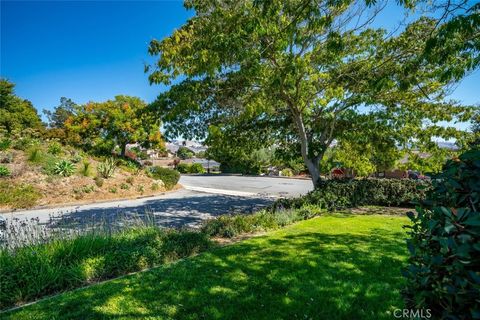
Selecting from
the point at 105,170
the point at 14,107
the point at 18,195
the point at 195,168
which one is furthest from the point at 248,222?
the point at 14,107

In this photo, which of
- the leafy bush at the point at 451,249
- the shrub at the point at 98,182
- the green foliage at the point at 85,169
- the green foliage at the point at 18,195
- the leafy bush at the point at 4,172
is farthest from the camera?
the green foliage at the point at 85,169

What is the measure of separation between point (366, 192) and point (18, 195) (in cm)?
1652

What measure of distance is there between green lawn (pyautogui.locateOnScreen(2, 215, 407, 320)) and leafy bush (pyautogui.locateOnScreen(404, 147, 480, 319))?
205 cm

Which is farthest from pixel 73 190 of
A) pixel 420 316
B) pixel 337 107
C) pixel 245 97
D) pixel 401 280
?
pixel 420 316

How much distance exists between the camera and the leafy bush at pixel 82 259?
4195 mm

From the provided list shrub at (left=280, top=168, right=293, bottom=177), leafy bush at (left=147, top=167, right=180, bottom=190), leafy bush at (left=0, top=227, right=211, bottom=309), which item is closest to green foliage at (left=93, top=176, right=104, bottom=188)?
leafy bush at (left=147, top=167, right=180, bottom=190)

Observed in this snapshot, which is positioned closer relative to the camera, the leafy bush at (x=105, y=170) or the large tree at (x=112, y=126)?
the leafy bush at (x=105, y=170)

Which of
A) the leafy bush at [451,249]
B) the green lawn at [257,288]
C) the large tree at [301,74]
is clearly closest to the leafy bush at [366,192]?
the large tree at [301,74]

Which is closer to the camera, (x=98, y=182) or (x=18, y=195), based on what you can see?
(x=18, y=195)

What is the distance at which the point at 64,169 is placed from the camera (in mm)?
15039

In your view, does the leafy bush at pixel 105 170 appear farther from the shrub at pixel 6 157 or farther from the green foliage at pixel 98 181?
the shrub at pixel 6 157

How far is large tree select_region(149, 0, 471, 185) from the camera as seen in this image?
20.5 ft

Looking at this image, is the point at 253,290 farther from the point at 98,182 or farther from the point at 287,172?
the point at 287,172

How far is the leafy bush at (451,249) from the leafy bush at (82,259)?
4.78m
